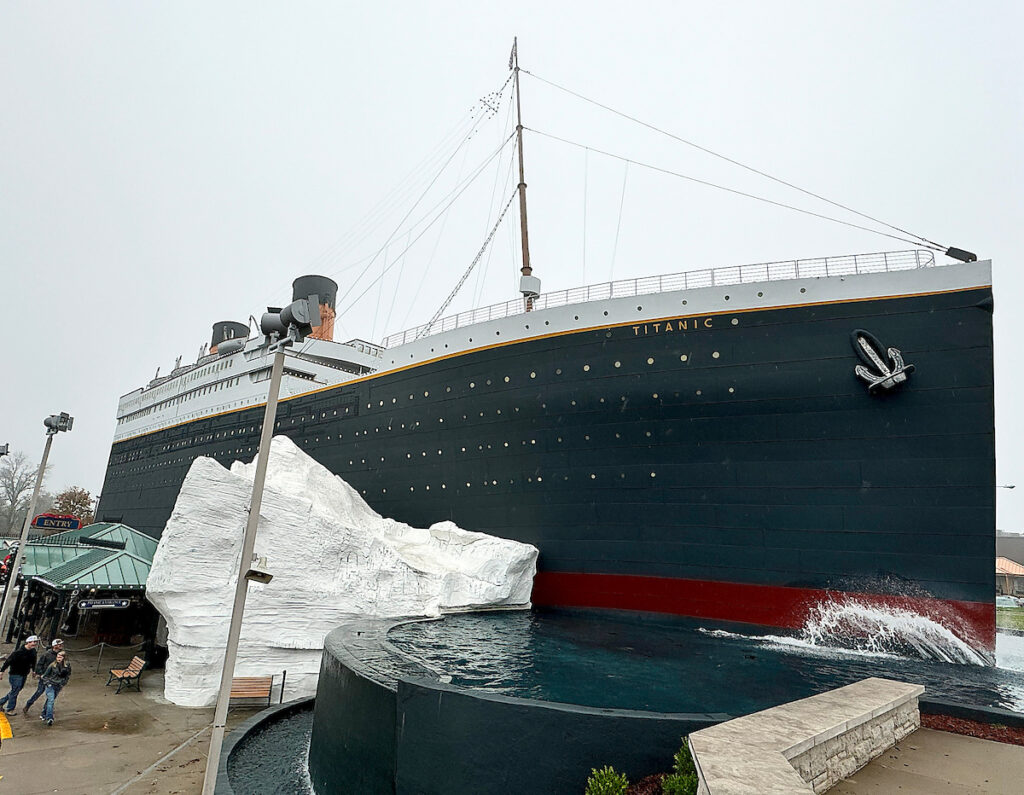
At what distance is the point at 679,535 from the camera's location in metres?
13.5

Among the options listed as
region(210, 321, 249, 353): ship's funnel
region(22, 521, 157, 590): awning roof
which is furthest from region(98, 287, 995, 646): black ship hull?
region(210, 321, 249, 353): ship's funnel

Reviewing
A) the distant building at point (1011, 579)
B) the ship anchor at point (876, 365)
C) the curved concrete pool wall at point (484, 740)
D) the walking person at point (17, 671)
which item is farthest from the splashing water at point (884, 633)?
the distant building at point (1011, 579)

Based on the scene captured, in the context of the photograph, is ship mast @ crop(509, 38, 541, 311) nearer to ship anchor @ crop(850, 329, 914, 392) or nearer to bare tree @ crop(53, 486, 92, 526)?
ship anchor @ crop(850, 329, 914, 392)

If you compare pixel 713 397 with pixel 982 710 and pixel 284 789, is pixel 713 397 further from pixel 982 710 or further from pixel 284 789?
pixel 284 789

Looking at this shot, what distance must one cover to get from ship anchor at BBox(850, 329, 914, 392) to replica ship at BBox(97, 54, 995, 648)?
0.04 meters

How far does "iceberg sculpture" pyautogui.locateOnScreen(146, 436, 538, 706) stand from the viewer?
10773 mm

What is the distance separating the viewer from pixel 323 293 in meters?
28.2

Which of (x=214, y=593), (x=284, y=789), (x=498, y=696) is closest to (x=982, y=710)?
(x=498, y=696)

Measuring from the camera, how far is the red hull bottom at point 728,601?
10.9m

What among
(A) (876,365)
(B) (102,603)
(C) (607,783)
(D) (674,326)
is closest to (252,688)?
(B) (102,603)

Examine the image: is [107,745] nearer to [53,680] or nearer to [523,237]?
[53,680]

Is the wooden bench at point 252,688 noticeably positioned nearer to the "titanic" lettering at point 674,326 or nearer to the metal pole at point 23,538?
the metal pole at point 23,538

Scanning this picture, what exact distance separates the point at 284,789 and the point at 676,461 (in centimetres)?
1025

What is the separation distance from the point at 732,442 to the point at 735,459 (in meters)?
0.40
